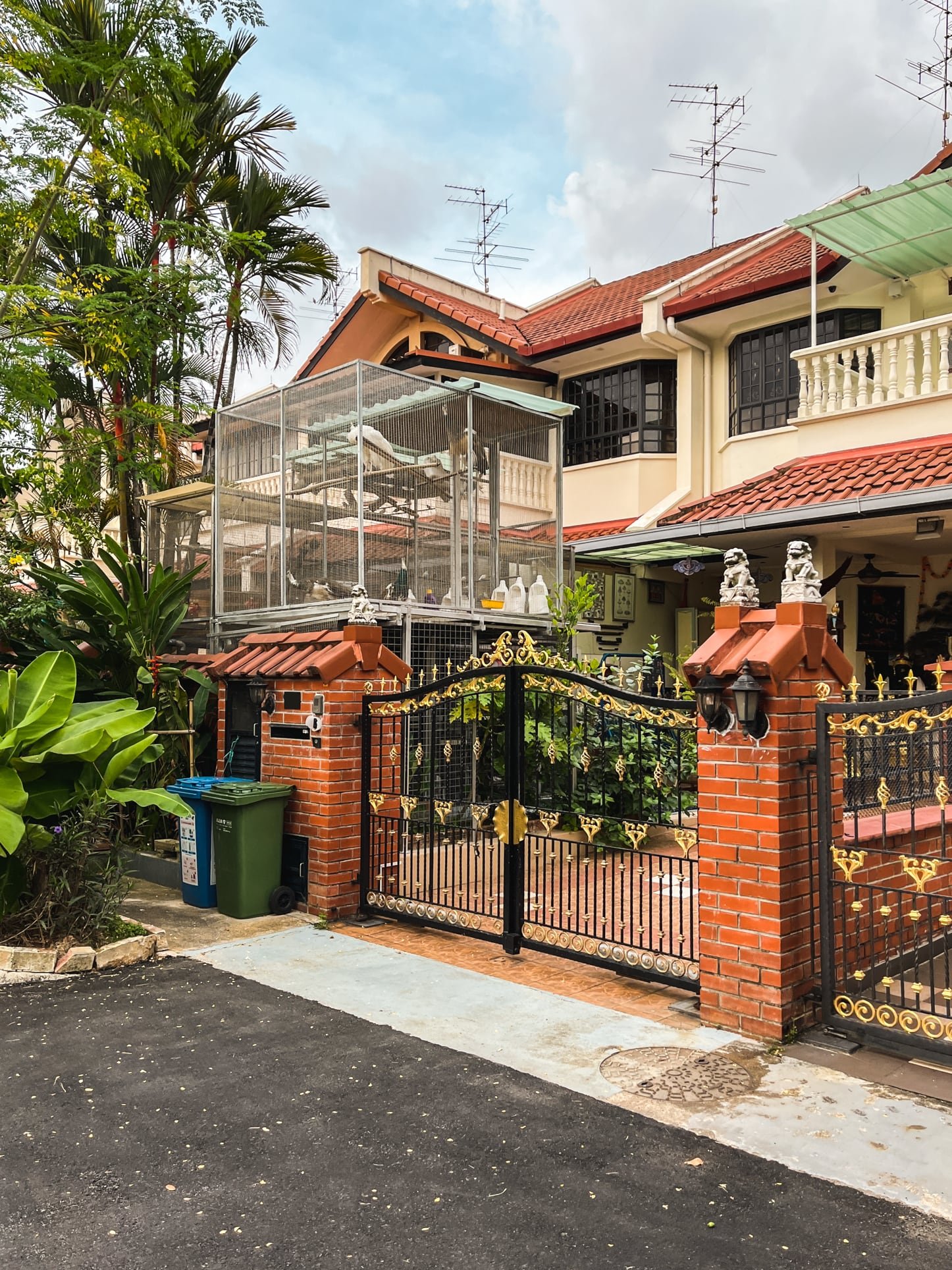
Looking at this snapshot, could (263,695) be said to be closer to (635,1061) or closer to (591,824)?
(591,824)

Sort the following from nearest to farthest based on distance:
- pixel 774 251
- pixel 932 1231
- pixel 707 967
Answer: pixel 932 1231
pixel 707 967
pixel 774 251

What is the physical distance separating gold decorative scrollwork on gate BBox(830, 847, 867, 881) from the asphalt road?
1.29 metres

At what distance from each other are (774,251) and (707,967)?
12879 millimetres

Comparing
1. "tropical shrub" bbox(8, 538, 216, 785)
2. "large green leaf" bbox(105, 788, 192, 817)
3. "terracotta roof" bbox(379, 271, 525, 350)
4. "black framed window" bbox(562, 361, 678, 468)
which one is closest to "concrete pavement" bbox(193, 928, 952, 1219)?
"large green leaf" bbox(105, 788, 192, 817)

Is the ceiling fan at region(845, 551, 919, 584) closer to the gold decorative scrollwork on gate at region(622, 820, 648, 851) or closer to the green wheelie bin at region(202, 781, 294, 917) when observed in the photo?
the gold decorative scrollwork on gate at region(622, 820, 648, 851)

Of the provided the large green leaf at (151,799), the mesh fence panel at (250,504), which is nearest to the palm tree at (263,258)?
the mesh fence panel at (250,504)

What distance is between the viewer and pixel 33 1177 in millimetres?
3416

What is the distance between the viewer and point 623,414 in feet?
49.2

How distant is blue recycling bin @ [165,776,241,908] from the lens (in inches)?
289

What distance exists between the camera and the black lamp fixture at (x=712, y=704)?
15.9ft

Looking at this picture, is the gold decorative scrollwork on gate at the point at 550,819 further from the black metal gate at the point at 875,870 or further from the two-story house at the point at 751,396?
the two-story house at the point at 751,396

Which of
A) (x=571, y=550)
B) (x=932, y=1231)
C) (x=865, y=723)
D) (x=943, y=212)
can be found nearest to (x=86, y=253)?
(x=571, y=550)

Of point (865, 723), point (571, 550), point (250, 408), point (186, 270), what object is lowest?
point (865, 723)

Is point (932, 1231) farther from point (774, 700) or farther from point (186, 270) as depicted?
point (186, 270)
